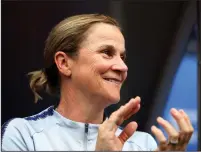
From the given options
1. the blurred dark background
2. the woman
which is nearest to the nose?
the woman

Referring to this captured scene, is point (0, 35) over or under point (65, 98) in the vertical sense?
over

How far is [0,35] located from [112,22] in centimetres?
29

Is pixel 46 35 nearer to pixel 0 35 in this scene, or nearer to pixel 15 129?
pixel 0 35

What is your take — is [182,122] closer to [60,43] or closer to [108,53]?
[108,53]

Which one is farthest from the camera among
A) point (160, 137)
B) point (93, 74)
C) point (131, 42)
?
point (131, 42)

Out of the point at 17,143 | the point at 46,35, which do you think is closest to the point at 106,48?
the point at 46,35

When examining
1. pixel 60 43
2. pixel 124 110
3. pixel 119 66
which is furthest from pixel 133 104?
pixel 60 43

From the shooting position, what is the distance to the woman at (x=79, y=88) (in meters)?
0.80

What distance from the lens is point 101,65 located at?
810 millimetres

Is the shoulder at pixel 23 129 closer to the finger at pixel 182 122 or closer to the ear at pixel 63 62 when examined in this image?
the ear at pixel 63 62

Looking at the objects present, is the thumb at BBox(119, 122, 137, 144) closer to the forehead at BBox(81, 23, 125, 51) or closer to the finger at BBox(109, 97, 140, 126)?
the finger at BBox(109, 97, 140, 126)

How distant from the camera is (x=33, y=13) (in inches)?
37.5

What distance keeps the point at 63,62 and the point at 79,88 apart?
74 mm

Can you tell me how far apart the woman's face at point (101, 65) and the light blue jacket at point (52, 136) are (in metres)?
0.08
